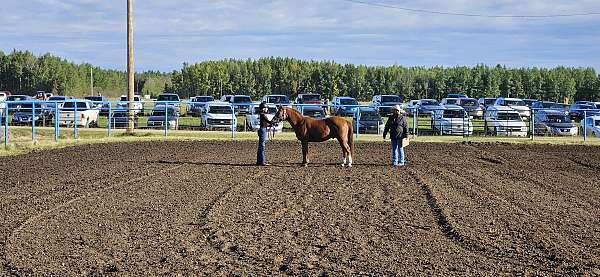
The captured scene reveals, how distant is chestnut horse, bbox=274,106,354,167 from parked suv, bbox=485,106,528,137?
1625 centimetres

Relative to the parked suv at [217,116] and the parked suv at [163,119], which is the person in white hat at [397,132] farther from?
the parked suv at [163,119]

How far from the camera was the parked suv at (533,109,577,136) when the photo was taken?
3544 centimetres

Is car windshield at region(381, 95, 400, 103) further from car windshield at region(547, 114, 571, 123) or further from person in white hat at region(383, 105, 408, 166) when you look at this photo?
person in white hat at region(383, 105, 408, 166)

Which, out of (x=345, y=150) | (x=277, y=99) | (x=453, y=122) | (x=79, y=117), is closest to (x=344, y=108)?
(x=453, y=122)

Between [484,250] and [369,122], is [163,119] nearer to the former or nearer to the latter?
[369,122]

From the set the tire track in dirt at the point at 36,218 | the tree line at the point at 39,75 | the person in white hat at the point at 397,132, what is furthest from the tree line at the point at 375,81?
the tire track in dirt at the point at 36,218

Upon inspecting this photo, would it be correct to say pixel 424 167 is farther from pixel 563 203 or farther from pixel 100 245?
pixel 100 245

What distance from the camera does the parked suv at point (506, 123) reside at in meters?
33.8

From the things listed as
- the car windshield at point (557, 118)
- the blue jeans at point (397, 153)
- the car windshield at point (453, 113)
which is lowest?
the blue jeans at point (397, 153)

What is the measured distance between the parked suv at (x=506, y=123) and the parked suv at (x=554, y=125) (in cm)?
140

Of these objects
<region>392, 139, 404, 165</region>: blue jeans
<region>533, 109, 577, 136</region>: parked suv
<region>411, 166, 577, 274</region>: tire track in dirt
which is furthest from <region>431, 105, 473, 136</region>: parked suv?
<region>411, 166, 577, 274</region>: tire track in dirt

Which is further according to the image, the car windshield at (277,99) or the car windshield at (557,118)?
the car windshield at (277,99)

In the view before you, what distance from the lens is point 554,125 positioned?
35.7m

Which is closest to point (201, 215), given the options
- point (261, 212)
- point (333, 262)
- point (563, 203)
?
point (261, 212)
